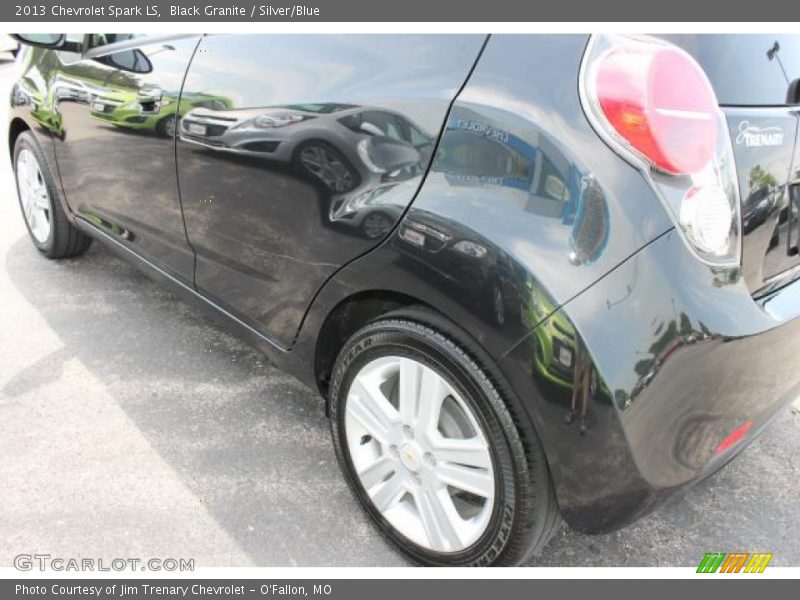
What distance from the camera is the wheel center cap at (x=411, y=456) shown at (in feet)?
5.91

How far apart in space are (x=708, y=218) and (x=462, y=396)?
2.28ft

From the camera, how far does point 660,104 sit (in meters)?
1.35

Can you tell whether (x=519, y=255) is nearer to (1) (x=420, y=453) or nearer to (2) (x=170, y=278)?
(1) (x=420, y=453)

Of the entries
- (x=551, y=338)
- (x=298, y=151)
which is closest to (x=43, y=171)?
(x=298, y=151)

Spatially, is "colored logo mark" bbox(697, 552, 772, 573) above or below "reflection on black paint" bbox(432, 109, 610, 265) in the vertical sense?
below

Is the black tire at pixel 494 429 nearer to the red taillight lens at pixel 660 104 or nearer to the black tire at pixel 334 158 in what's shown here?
the black tire at pixel 334 158

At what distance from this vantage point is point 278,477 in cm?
227

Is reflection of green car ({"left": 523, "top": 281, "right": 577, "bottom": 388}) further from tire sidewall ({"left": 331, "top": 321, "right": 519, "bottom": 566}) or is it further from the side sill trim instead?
the side sill trim

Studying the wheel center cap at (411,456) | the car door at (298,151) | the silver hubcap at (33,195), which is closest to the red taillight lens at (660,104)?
the car door at (298,151)

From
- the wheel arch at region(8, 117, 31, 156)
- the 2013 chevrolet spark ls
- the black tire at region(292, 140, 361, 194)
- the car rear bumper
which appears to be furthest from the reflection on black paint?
the wheel arch at region(8, 117, 31, 156)

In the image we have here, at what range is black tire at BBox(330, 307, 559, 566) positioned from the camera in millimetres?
1536

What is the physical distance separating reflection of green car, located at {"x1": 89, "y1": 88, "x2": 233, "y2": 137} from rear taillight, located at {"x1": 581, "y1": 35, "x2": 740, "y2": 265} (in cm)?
123

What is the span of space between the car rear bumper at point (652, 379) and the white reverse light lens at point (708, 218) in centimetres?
5

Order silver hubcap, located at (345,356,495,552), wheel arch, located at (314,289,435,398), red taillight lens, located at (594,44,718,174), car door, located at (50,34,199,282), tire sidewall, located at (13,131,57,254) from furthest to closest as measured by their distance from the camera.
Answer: tire sidewall, located at (13,131,57,254) → car door, located at (50,34,199,282) → wheel arch, located at (314,289,435,398) → silver hubcap, located at (345,356,495,552) → red taillight lens, located at (594,44,718,174)
